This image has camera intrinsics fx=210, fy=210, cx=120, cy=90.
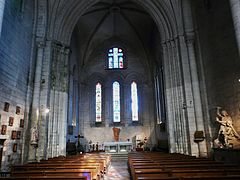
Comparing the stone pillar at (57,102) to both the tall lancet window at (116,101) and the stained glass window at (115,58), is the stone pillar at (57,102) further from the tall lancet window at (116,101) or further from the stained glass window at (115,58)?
the stained glass window at (115,58)

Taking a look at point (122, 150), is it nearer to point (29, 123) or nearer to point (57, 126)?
point (57, 126)

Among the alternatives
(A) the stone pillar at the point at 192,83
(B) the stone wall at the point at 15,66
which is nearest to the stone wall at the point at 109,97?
(B) the stone wall at the point at 15,66

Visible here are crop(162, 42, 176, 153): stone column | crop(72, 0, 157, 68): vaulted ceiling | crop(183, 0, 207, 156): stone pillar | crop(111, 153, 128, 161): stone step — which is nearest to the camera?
crop(183, 0, 207, 156): stone pillar

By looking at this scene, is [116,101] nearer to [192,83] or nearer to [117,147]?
[117,147]

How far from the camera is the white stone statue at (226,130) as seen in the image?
9.95m

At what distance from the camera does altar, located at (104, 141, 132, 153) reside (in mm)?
18777

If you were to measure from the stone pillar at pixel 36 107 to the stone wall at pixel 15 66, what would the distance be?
43 cm

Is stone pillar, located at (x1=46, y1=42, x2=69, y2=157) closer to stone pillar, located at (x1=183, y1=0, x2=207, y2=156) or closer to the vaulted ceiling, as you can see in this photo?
stone pillar, located at (x1=183, y1=0, x2=207, y2=156)

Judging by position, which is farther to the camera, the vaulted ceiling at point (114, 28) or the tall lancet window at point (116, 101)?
the tall lancet window at point (116, 101)

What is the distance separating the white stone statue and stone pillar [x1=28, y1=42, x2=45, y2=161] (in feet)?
31.1

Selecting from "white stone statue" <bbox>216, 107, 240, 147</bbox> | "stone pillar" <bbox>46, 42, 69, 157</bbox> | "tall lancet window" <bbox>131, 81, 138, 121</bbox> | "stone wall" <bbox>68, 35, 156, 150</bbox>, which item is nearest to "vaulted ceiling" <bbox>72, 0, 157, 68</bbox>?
"stone wall" <bbox>68, 35, 156, 150</bbox>

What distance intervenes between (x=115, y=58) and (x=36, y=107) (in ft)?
47.9

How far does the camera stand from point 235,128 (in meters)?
10.2

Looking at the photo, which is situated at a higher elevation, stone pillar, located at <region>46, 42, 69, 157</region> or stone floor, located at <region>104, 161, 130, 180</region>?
stone pillar, located at <region>46, 42, 69, 157</region>
